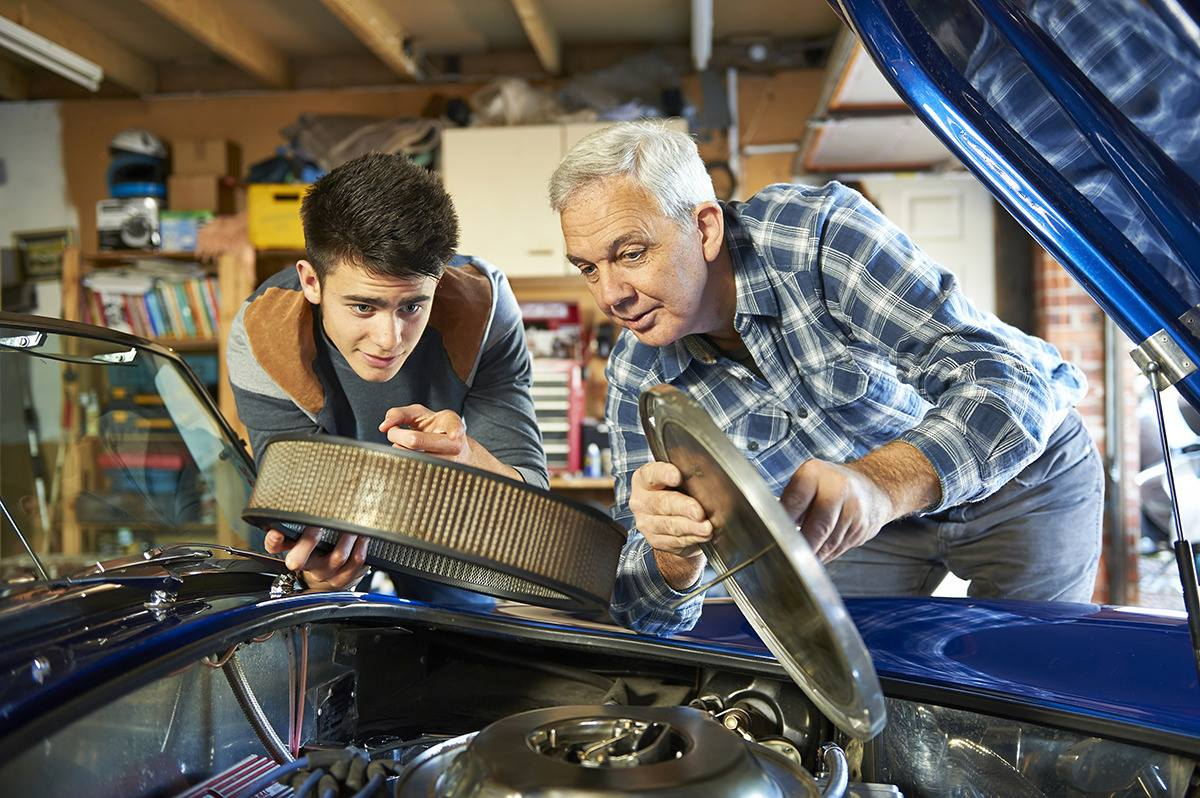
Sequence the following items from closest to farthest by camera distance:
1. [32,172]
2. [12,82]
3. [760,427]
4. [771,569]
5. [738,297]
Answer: [771,569], [738,297], [760,427], [12,82], [32,172]

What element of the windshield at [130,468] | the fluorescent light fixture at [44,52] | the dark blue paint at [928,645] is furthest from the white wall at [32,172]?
the dark blue paint at [928,645]

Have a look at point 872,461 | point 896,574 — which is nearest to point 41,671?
point 872,461

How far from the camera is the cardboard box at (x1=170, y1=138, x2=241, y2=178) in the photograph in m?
5.74

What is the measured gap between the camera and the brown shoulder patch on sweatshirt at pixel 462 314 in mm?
1962

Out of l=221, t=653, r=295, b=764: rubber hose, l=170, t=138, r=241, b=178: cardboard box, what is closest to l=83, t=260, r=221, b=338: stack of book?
l=170, t=138, r=241, b=178: cardboard box

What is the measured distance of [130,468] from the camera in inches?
69.9

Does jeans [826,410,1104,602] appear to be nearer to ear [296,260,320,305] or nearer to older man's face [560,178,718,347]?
older man's face [560,178,718,347]

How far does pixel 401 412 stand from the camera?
1294 mm

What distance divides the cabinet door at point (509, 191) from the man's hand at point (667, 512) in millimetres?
4236

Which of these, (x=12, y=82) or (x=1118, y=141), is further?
(x=12, y=82)

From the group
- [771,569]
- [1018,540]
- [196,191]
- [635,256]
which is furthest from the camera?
[196,191]

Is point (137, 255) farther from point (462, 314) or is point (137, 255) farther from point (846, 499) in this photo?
point (846, 499)

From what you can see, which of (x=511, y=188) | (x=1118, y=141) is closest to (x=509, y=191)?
(x=511, y=188)

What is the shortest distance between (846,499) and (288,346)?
1.21 m
